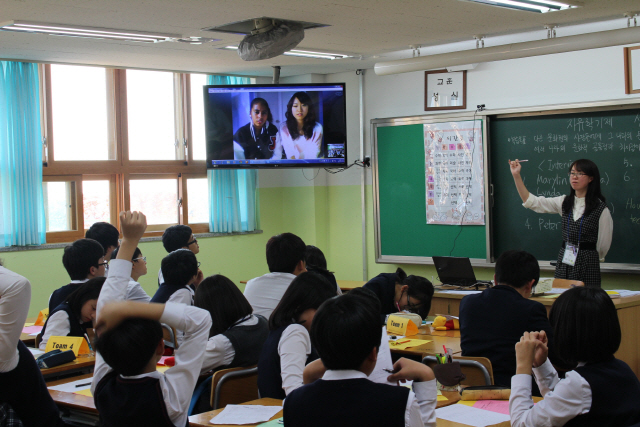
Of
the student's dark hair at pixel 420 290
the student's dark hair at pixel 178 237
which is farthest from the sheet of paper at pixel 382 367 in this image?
the student's dark hair at pixel 178 237

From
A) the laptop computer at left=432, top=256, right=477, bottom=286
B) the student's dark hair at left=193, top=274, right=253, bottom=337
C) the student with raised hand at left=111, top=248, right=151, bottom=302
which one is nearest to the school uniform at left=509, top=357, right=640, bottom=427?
the student's dark hair at left=193, top=274, right=253, bottom=337

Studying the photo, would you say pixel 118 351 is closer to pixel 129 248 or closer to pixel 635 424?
pixel 129 248

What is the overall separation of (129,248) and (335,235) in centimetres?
539

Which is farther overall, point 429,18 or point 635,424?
point 429,18

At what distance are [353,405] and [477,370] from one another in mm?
1525

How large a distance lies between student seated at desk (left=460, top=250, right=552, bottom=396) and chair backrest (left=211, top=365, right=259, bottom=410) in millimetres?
1057

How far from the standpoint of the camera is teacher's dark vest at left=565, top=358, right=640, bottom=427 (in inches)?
75.6

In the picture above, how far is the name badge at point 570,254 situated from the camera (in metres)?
5.03

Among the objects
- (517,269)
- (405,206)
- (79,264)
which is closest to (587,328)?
(517,269)

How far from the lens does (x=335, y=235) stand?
754 centimetres

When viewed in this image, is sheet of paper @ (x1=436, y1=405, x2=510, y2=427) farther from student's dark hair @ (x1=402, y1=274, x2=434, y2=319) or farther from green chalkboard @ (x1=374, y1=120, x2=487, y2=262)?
green chalkboard @ (x1=374, y1=120, x2=487, y2=262)

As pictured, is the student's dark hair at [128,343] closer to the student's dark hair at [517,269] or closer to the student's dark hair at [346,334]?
the student's dark hair at [346,334]

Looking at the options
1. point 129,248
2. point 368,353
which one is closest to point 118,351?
point 129,248

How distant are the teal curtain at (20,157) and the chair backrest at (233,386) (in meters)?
3.71
